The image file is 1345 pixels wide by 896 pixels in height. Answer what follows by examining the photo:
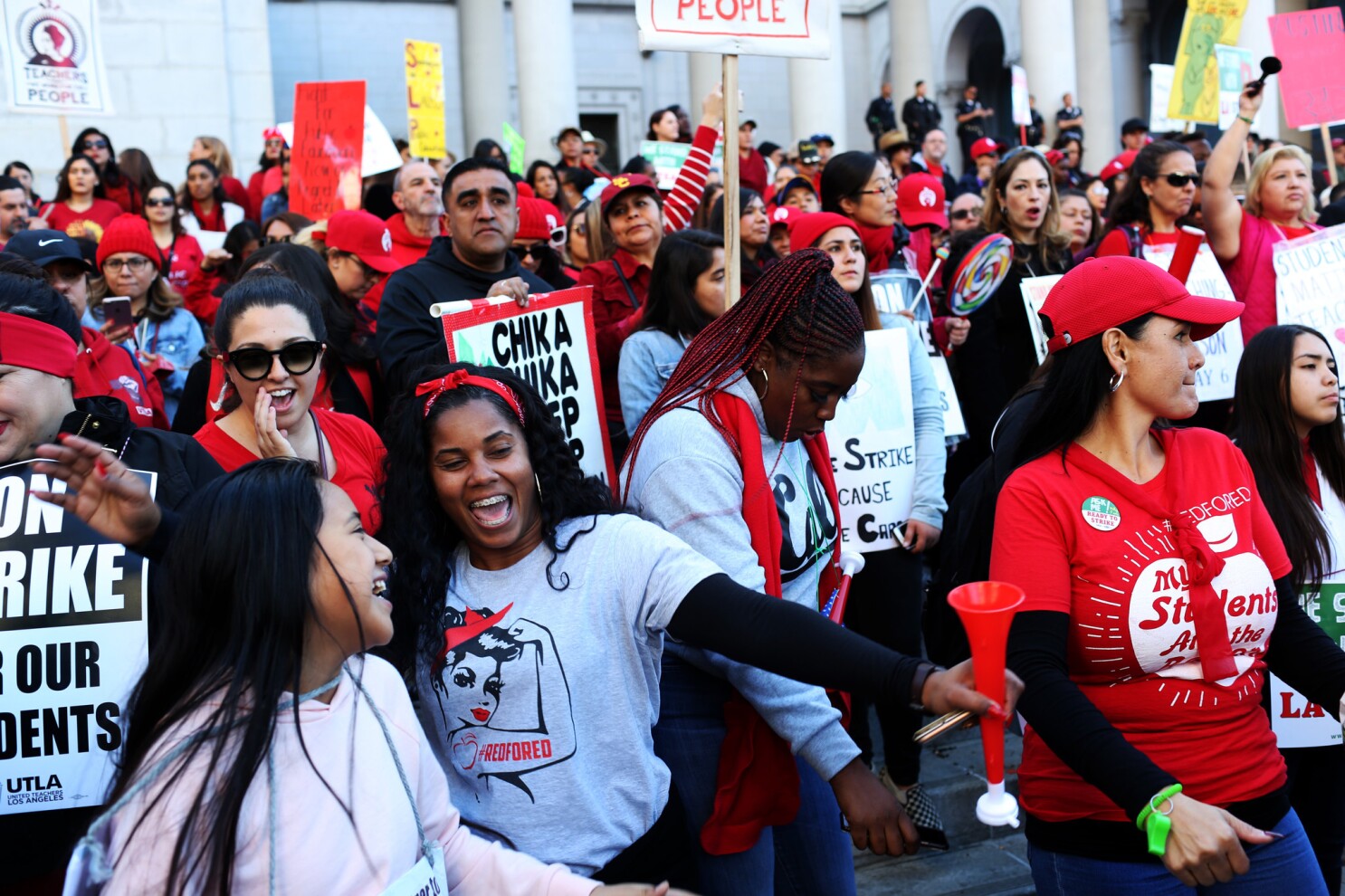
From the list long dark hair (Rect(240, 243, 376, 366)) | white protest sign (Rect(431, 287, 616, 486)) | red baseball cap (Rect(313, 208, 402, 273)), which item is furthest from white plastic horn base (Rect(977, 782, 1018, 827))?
red baseball cap (Rect(313, 208, 402, 273))

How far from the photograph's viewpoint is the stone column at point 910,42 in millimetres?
22672

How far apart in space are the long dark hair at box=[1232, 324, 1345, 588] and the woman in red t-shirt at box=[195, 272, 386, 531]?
2.57 m

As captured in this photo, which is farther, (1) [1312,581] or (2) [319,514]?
(1) [1312,581]

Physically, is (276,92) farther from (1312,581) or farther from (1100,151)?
(1312,581)

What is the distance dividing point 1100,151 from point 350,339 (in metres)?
19.2

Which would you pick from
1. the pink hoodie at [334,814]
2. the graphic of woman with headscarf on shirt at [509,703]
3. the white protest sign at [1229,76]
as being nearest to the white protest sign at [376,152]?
the white protest sign at [1229,76]

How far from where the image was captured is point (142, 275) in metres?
6.04

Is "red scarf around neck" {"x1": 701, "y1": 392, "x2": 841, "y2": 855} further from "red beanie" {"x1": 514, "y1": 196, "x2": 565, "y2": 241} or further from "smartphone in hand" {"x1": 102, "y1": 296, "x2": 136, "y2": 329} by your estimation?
"red beanie" {"x1": 514, "y1": 196, "x2": 565, "y2": 241}

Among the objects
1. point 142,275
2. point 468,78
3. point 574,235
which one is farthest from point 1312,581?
point 468,78

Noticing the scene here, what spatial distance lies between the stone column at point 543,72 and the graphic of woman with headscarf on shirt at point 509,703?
43.5ft

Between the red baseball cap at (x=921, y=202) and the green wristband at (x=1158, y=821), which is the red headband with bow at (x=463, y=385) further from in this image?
the red baseball cap at (x=921, y=202)

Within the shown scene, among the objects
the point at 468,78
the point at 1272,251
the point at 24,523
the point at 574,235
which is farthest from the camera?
the point at 468,78

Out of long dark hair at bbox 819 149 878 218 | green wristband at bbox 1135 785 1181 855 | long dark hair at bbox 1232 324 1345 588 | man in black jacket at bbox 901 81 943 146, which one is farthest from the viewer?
man in black jacket at bbox 901 81 943 146

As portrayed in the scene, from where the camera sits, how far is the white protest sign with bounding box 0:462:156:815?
250 cm
